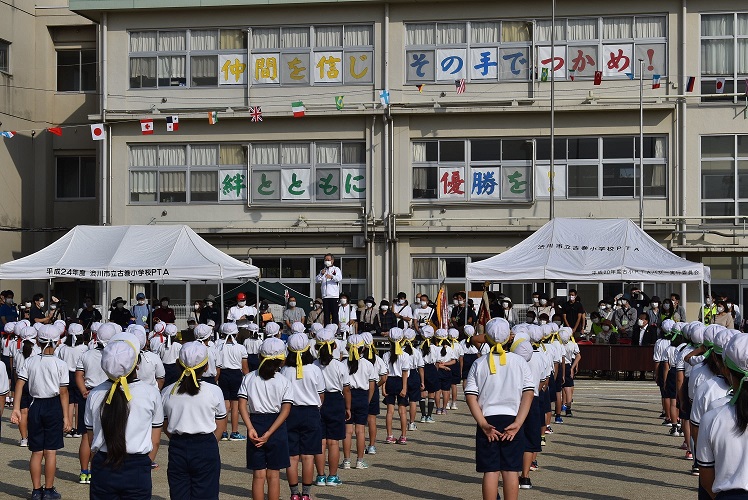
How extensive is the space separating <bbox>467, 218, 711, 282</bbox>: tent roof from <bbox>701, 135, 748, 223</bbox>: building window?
8.71m

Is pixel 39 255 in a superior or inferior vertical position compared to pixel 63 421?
superior

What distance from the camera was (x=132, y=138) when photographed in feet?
118

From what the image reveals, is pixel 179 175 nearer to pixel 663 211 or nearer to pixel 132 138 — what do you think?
pixel 132 138

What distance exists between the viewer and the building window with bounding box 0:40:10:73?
1478 inches

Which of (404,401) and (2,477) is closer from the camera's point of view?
(2,477)

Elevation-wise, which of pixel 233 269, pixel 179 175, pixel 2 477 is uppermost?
pixel 179 175

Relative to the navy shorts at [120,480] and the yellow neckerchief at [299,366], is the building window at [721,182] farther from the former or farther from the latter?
the navy shorts at [120,480]

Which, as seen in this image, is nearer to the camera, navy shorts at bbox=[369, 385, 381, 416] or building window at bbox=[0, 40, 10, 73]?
navy shorts at bbox=[369, 385, 381, 416]

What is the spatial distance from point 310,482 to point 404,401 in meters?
5.11

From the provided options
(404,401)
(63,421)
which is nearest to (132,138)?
(404,401)

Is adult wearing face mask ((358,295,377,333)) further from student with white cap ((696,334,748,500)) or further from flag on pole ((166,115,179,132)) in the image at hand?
student with white cap ((696,334,748,500))

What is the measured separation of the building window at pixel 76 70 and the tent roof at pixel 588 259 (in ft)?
66.4

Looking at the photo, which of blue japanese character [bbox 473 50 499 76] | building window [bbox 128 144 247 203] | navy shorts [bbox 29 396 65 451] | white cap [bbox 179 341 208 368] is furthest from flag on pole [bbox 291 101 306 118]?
white cap [bbox 179 341 208 368]

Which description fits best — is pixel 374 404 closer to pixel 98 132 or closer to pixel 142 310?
pixel 142 310
